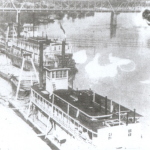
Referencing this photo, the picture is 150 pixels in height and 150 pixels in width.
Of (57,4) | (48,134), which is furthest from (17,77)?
(57,4)

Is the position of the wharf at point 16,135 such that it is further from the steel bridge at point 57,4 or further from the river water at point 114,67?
the steel bridge at point 57,4

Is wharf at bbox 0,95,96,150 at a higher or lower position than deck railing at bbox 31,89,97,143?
lower

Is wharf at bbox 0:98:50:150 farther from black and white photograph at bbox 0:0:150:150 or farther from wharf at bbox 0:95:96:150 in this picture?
wharf at bbox 0:95:96:150

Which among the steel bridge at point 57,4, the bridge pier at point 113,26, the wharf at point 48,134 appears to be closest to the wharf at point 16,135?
the wharf at point 48,134

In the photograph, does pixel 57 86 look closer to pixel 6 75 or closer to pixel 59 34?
pixel 6 75

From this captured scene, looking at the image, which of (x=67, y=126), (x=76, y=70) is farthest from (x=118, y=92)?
(x=67, y=126)

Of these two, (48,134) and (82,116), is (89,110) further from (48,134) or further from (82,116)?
(48,134)

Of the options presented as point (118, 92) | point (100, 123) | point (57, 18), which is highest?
point (57, 18)

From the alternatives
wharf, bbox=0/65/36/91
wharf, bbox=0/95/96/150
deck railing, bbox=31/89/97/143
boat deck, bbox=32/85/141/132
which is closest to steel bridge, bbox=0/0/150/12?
wharf, bbox=0/65/36/91
